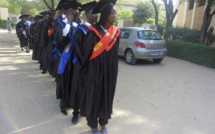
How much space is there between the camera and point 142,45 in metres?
7.79

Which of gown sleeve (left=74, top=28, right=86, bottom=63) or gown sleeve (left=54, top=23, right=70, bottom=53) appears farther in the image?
gown sleeve (left=54, top=23, right=70, bottom=53)

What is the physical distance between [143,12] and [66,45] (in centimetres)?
3363

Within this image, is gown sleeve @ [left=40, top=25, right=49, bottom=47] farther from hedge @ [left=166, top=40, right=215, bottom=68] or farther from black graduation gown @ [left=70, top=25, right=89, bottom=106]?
hedge @ [left=166, top=40, right=215, bottom=68]

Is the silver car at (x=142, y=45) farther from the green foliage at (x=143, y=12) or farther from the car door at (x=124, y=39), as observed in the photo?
the green foliage at (x=143, y=12)

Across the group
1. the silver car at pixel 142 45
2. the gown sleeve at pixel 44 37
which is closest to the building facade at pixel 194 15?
the silver car at pixel 142 45

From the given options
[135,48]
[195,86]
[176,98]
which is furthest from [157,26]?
[176,98]

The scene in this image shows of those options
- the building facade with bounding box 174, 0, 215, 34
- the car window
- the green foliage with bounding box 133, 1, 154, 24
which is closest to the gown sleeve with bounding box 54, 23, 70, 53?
the car window

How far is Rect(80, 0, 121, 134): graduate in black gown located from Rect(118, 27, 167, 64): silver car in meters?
5.25

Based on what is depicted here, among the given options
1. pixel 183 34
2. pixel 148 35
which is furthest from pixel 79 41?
pixel 183 34

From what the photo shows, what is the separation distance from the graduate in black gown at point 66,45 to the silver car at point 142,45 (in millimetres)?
4936

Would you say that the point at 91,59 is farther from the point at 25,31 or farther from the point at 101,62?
the point at 25,31

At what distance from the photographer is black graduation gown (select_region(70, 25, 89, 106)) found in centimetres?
284

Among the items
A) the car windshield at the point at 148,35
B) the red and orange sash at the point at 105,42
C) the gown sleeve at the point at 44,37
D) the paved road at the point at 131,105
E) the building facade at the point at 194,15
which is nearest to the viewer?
the red and orange sash at the point at 105,42

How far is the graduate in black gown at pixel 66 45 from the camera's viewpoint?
3039 mm
